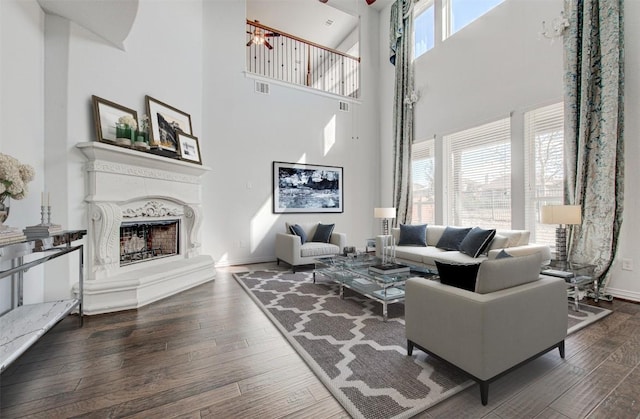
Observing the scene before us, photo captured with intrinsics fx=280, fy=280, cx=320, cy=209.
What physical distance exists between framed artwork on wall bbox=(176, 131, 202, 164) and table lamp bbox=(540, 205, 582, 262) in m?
4.72

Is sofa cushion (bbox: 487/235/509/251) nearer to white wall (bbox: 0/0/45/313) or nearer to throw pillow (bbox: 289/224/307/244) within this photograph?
throw pillow (bbox: 289/224/307/244)

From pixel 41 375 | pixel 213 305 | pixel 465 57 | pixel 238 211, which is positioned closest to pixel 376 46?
pixel 465 57

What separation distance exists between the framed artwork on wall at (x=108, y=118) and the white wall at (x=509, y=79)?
5.02m

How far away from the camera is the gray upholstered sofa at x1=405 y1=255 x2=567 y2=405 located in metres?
1.53

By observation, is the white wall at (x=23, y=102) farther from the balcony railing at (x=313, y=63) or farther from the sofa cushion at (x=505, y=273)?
the balcony railing at (x=313, y=63)

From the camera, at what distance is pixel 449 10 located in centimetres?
528

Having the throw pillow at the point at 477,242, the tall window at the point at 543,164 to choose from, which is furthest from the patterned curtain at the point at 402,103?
the tall window at the point at 543,164

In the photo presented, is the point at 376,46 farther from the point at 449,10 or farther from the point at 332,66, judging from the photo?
the point at 449,10

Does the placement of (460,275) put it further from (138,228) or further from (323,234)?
(138,228)

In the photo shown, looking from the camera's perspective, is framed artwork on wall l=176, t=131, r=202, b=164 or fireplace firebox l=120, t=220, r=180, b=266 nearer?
fireplace firebox l=120, t=220, r=180, b=266

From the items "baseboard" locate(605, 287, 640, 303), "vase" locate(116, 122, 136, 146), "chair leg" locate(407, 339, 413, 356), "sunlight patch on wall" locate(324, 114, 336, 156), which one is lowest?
"chair leg" locate(407, 339, 413, 356)

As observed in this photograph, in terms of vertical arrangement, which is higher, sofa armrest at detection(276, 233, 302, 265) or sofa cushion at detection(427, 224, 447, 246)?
→ sofa cushion at detection(427, 224, 447, 246)

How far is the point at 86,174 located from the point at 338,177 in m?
4.49

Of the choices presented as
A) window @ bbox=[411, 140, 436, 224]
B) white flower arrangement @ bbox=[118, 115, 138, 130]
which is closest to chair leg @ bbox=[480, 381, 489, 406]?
white flower arrangement @ bbox=[118, 115, 138, 130]
